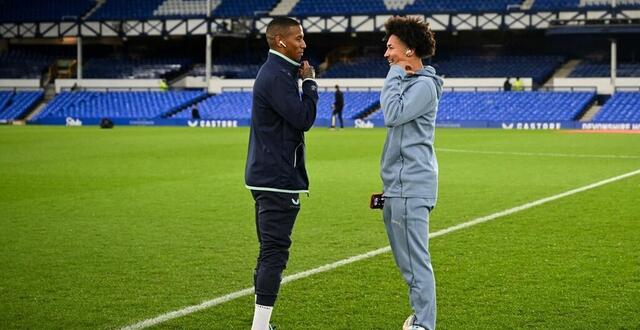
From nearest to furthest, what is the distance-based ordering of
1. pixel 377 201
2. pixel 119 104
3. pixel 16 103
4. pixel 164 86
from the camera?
pixel 377 201
pixel 119 104
pixel 164 86
pixel 16 103

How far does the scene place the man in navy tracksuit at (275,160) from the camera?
5.98 m

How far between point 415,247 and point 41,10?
58143 millimetres

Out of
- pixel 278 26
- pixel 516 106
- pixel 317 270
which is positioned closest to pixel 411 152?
pixel 278 26

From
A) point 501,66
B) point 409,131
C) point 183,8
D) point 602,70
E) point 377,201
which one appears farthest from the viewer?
point 183,8

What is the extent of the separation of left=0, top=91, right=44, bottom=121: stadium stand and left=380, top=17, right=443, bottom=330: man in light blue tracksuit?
1991 inches

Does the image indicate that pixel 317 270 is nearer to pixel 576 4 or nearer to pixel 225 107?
pixel 225 107

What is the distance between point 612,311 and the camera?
683 centimetres

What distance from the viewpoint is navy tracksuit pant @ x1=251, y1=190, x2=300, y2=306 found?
599cm

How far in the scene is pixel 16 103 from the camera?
55594 mm

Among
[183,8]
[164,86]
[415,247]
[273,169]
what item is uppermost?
[183,8]

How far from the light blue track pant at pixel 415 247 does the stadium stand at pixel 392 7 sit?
150ft

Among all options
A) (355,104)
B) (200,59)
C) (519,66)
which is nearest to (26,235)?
(355,104)

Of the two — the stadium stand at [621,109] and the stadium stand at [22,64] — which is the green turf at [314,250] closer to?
the stadium stand at [621,109]

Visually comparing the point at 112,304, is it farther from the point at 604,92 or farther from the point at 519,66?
the point at 519,66
